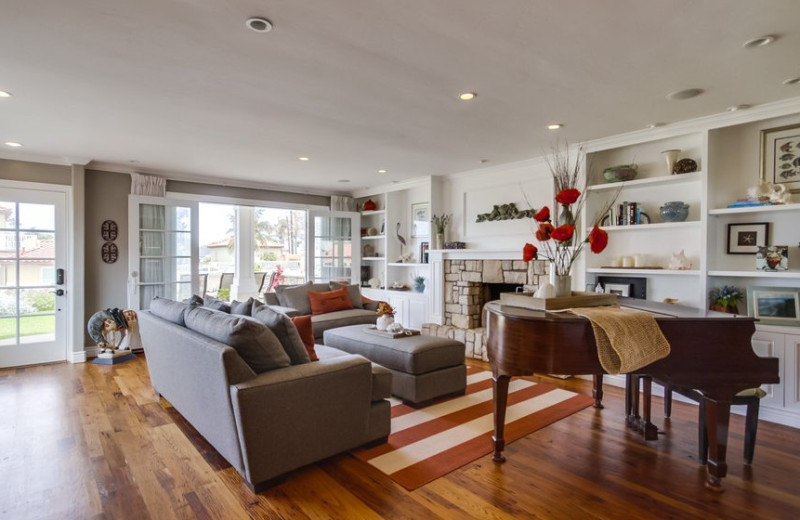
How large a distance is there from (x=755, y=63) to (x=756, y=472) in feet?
8.02

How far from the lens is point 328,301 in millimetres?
5508

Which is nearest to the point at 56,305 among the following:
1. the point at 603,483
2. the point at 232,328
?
the point at 232,328

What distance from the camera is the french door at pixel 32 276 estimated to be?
472cm

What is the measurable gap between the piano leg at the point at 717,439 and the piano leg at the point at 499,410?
107cm

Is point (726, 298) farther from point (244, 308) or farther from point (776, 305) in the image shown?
point (244, 308)

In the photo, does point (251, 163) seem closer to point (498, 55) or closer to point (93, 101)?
point (93, 101)

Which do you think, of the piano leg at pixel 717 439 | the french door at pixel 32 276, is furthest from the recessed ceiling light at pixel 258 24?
the french door at pixel 32 276

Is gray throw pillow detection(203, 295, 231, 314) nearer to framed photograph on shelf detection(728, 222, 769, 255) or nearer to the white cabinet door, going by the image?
the white cabinet door

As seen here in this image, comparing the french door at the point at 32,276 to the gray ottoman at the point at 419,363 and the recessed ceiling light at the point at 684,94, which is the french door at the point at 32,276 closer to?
the gray ottoman at the point at 419,363

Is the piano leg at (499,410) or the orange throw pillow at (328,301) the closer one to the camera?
the piano leg at (499,410)

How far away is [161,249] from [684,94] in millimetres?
5934

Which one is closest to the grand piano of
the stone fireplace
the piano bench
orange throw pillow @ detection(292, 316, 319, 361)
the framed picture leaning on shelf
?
the piano bench

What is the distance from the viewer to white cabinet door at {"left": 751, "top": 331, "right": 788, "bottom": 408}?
3.20 meters

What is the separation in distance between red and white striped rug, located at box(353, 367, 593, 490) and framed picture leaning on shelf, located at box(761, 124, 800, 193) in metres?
2.39
